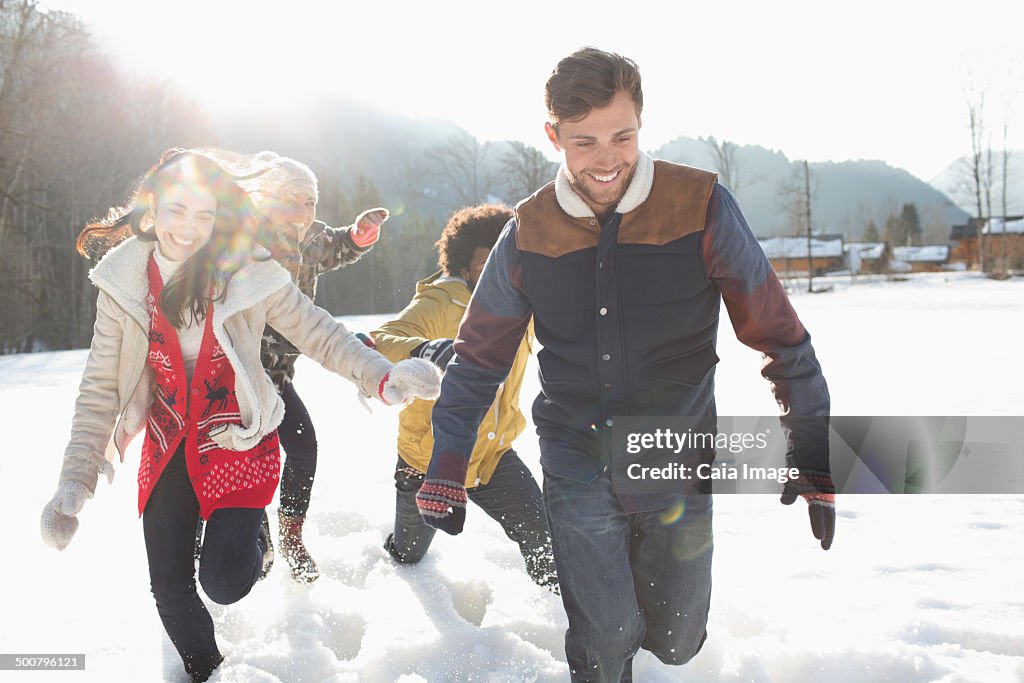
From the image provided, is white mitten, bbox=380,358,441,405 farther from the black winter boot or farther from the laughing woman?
the black winter boot

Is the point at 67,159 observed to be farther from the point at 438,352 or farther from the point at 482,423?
the point at 438,352

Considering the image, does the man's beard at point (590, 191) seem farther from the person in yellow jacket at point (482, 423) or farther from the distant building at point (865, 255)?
the distant building at point (865, 255)

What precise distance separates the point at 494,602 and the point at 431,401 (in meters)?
0.91

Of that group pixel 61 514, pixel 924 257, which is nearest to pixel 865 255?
pixel 924 257

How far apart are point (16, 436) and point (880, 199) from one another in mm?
191331

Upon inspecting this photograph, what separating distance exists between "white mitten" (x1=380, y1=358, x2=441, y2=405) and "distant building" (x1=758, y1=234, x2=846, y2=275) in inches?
2487

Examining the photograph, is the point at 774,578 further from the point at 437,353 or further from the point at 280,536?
the point at 280,536

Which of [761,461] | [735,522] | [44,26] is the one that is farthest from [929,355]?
[44,26]

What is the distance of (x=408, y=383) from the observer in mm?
2535

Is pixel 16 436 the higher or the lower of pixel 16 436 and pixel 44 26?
the lower

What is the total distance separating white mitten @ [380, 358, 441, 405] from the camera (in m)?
2.54

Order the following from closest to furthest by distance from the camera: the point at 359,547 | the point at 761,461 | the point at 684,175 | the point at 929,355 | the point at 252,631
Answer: the point at 684,175 < the point at 252,631 < the point at 359,547 < the point at 761,461 < the point at 929,355

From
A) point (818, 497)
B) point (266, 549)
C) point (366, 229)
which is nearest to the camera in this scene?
point (818, 497)

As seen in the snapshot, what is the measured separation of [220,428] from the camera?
252cm
